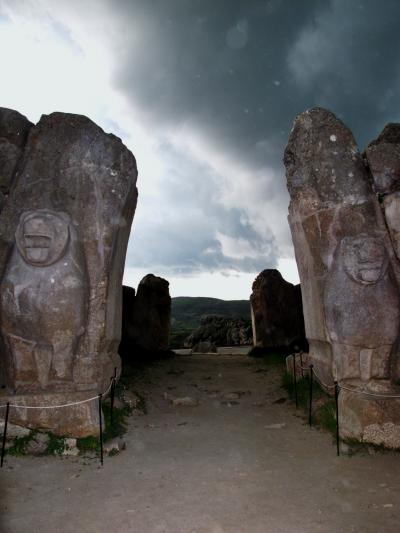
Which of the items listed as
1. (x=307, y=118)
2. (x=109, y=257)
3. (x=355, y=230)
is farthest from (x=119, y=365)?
(x=307, y=118)

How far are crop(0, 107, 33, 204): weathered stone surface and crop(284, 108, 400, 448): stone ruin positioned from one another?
423 centimetres

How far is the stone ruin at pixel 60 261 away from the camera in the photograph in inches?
210

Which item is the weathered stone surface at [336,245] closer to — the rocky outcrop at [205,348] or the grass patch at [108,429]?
the grass patch at [108,429]

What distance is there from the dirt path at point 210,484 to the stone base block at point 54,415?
417 millimetres

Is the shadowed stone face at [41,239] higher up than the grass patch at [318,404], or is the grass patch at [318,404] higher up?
the shadowed stone face at [41,239]

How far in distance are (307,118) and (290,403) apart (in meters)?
4.96

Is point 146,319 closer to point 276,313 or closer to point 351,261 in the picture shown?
point 276,313

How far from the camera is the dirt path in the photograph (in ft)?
11.4

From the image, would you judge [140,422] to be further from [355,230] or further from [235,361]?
[235,361]

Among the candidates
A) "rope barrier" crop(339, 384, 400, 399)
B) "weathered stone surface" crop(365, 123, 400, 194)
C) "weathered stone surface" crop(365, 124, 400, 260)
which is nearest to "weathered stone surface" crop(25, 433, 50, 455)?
"rope barrier" crop(339, 384, 400, 399)

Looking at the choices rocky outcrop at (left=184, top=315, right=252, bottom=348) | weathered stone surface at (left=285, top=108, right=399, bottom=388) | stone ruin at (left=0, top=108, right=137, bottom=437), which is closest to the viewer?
stone ruin at (left=0, top=108, right=137, bottom=437)

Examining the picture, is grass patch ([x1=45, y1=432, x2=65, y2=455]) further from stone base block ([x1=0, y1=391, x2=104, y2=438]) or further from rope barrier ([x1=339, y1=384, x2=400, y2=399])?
rope barrier ([x1=339, y1=384, x2=400, y2=399])

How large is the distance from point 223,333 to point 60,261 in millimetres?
14566

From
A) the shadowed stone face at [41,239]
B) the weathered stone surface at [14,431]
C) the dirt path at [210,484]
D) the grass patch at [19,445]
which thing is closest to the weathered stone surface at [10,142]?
the shadowed stone face at [41,239]
